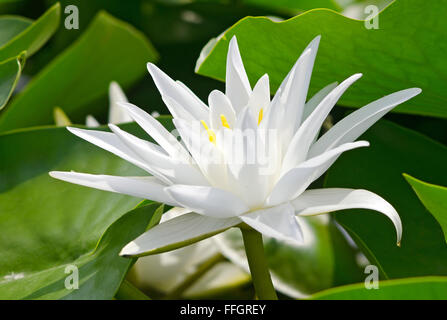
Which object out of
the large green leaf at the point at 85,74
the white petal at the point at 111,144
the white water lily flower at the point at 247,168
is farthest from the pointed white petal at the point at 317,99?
the large green leaf at the point at 85,74

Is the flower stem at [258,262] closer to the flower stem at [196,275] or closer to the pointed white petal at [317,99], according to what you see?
the pointed white petal at [317,99]

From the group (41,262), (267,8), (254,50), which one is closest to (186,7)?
(267,8)

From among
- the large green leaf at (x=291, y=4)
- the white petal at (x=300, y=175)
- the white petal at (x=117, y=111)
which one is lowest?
the white petal at (x=300, y=175)

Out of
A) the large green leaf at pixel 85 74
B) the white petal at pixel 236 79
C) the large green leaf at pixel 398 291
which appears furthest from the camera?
the large green leaf at pixel 85 74

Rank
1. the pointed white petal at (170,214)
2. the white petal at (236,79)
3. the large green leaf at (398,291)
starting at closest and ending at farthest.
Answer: the large green leaf at (398,291)
the white petal at (236,79)
the pointed white petal at (170,214)

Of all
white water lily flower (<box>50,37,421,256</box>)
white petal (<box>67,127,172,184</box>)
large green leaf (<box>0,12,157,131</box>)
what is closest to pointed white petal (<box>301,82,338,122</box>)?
white water lily flower (<box>50,37,421,256</box>)

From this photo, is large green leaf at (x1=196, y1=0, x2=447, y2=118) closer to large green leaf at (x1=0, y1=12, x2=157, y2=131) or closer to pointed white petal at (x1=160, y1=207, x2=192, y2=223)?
pointed white petal at (x1=160, y1=207, x2=192, y2=223)
